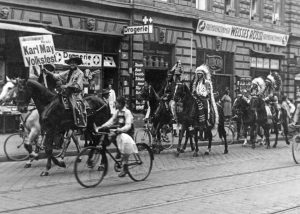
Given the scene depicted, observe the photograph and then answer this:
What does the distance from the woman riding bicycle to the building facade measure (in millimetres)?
10177

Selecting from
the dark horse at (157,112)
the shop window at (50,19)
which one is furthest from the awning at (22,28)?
the dark horse at (157,112)

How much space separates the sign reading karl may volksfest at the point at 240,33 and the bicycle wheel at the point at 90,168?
19.2 metres

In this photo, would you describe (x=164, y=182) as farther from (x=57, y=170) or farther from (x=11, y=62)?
(x=11, y=62)

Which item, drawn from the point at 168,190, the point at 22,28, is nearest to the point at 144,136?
the point at 22,28

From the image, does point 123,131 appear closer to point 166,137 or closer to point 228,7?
point 166,137

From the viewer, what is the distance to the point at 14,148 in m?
14.2

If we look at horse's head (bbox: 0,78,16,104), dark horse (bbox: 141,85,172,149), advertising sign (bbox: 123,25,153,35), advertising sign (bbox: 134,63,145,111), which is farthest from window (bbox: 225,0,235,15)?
horse's head (bbox: 0,78,16,104)

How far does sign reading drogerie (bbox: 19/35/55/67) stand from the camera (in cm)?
1582

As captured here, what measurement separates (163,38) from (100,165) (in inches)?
666

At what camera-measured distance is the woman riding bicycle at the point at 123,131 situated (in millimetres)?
10414

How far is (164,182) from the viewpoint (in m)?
10.6

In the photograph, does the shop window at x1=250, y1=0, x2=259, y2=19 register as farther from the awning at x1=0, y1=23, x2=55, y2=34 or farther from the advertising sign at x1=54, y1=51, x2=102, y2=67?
the awning at x1=0, y1=23, x2=55, y2=34

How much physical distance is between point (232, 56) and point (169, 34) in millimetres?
6132

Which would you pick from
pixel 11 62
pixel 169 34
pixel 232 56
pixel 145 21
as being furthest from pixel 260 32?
pixel 11 62
